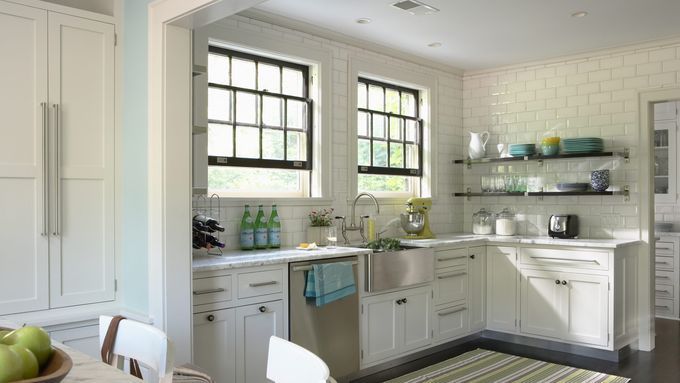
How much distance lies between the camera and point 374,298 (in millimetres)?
4195

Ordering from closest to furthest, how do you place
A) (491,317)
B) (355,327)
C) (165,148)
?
(165,148)
(355,327)
(491,317)

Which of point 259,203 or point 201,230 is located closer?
point 201,230

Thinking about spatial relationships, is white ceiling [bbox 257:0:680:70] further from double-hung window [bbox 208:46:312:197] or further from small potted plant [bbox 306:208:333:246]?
small potted plant [bbox 306:208:333:246]

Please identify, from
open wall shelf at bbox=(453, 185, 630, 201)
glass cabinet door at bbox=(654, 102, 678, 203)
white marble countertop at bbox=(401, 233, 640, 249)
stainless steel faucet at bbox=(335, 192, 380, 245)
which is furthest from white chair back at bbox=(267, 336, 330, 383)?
glass cabinet door at bbox=(654, 102, 678, 203)

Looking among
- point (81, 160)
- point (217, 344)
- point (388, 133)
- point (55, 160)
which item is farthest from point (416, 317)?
point (55, 160)

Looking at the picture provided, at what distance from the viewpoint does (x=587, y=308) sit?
15.6 feet

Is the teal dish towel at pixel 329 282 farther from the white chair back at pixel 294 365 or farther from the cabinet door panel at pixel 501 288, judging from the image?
the white chair back at pixel 294 365

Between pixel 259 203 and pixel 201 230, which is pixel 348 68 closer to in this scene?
pixel 259 203

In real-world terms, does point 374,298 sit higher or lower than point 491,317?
higher

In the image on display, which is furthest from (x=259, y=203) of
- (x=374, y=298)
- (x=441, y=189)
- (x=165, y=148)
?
(x=441, y=189)

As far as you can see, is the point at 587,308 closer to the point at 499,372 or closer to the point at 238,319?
the point at 499,372

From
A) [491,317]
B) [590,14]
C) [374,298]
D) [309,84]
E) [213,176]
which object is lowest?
[491,317]

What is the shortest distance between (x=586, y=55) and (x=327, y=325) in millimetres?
3577

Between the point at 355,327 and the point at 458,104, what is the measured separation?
3104 millimetres
